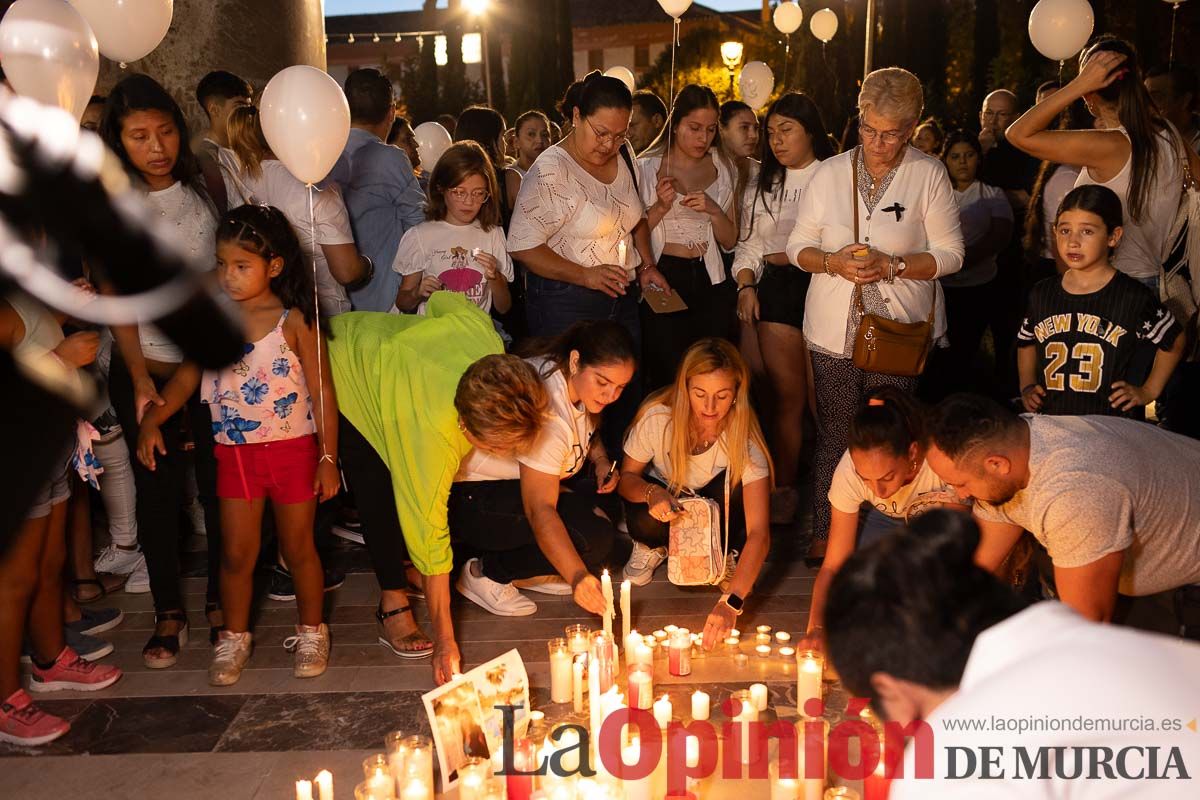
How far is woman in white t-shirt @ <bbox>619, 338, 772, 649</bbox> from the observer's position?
11.8ft

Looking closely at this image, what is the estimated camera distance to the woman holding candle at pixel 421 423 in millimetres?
3039

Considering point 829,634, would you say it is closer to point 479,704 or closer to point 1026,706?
point 1026,706

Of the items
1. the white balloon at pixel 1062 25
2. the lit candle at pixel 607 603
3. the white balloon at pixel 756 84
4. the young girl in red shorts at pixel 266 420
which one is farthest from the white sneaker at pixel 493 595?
the white balloon at pixel 756 84

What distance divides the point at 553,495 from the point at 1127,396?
194 centimetres

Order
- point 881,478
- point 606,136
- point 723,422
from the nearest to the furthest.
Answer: point 881,478 < point 723,422 < point 606,136

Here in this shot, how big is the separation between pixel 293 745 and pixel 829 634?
1.95m

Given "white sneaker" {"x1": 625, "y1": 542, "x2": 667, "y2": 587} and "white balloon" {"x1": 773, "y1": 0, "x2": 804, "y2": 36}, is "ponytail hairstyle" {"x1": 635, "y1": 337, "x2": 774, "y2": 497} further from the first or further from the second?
"white balloon" {"x1": 773, "y1": 0, "x2": 804, "y2": 36}

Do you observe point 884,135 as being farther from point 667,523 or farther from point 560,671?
point 560,671

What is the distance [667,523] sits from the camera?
4.04 m

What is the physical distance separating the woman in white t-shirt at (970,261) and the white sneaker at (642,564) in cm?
209

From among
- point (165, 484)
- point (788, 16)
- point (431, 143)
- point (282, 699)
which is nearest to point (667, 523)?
point (282, 699)

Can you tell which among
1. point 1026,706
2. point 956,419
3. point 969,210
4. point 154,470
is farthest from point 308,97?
point 969,210

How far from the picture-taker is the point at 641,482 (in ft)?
12.9

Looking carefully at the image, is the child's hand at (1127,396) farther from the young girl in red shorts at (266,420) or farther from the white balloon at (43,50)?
the white balloon at (43,50)
